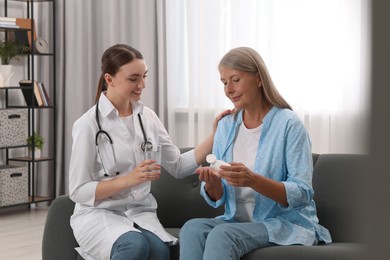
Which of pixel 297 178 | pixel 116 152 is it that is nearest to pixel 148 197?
pixel 116 152

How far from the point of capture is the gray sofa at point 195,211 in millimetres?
2223

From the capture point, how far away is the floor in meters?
4.27

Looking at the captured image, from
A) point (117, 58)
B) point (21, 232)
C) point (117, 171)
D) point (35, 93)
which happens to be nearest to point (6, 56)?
point (35, 93)

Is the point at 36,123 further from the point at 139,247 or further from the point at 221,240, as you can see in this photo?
the point at 221,240

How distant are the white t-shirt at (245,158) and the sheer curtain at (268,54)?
77.4 inches

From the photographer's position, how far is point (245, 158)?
247 cm

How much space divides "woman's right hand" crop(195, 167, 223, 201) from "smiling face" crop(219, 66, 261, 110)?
1.01 feet

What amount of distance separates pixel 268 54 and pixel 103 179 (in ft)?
8.86

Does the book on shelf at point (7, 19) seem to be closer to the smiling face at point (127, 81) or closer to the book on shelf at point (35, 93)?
the book on shelf at point (35, 93)

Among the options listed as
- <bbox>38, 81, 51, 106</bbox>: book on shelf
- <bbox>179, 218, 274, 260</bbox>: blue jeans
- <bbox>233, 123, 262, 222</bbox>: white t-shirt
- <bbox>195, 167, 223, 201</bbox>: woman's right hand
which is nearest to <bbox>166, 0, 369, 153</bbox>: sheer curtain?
<bbox>38, 81, 51, 106</bbox>: book on shelf

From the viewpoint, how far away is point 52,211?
2.69 metres

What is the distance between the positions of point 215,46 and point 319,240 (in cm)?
306

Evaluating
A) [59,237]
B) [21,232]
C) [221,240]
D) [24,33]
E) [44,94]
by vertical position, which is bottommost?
[21,232]

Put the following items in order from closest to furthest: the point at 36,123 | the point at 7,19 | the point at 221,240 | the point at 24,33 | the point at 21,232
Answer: the point at 221,240 < the point at 21,232 < the point at 7,19 < the point at 24,33 < the point at 36,123
